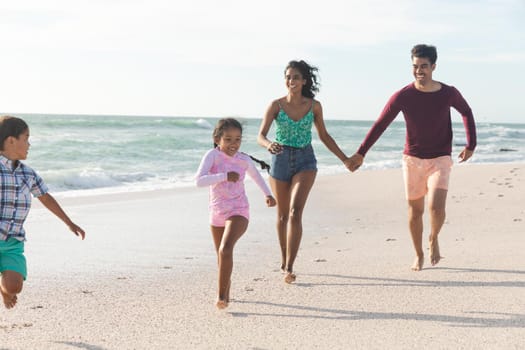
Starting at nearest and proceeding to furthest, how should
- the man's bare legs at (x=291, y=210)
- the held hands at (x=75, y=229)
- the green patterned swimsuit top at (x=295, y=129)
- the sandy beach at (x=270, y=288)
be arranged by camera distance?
the sandy beach at (x=270, y=288)
the held hands at (x=75, y=229)
the man's bare legs at (x=291, y=210)
the green patterned swimsuit top at (x=295, y=129)

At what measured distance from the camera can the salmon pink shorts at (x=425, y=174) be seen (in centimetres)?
632

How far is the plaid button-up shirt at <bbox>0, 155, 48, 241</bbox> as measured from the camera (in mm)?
4188

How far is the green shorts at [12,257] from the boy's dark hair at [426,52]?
3.80m

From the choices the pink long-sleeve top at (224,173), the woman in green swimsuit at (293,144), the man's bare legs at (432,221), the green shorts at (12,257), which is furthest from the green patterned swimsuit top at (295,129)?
the green shorts at (12,257)

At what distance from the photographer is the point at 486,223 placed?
358 inches

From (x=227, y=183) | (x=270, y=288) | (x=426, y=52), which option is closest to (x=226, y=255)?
(x=227, y=183)

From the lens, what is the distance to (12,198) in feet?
13.8

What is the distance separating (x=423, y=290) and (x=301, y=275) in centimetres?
117

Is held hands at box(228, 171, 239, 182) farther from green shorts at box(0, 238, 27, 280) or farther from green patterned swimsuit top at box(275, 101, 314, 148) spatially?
green shorts at box(0, 238, 27, 280)

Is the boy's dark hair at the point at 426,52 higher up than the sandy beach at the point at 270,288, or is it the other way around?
the boy's dark hair at the point at 426,52

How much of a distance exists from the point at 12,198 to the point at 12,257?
35 centimetres

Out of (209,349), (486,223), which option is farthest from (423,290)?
(486,223)

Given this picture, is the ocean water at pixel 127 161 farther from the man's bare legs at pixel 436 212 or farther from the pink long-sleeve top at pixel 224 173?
the pink long-sleeve top at pixel 224 173

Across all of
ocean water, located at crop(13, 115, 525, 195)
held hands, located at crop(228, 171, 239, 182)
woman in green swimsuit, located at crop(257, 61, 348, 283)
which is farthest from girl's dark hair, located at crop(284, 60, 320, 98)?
ocean water, located at crop(13, 115, 525, 195)
